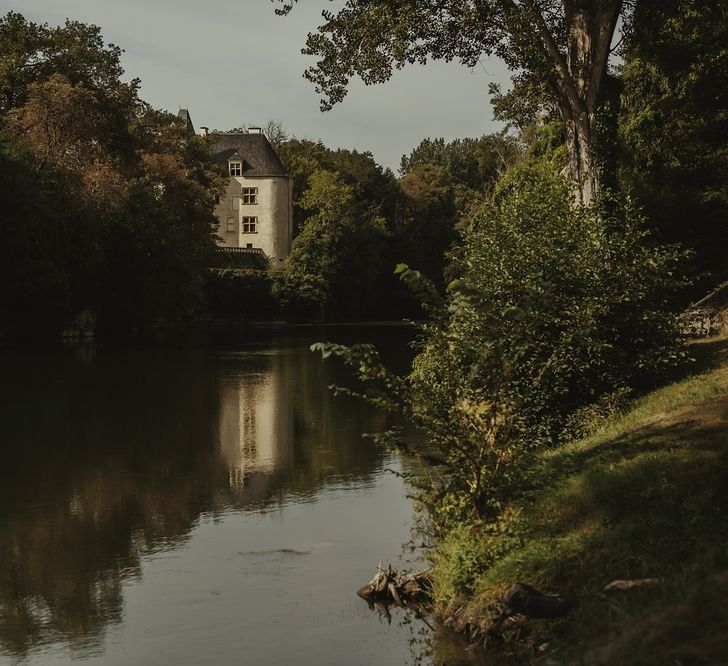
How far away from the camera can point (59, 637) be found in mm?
9586

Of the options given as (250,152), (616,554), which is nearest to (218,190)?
(250,152)

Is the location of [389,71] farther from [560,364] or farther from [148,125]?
[148,125]

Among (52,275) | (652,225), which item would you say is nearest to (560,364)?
(652,225)

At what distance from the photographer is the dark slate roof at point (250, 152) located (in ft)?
316

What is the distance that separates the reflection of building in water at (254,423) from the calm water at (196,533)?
0.08m

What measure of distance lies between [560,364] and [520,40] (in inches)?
349

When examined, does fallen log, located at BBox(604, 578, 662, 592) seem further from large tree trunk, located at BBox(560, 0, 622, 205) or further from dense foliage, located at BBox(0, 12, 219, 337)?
dense foliage, located at BBox(0, 12, 219, 337)

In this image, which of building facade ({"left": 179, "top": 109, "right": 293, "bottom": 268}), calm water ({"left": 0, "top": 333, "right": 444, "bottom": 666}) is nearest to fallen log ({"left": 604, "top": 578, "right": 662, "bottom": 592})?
calm water ({"left": 0, "top": 333, "right": 444, "bottom": 666})

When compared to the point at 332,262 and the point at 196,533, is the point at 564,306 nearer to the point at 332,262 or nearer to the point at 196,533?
the point at 196,533

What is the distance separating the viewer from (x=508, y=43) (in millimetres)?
22859

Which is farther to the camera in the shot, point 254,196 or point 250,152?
point 250,152

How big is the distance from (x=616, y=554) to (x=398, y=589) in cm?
278

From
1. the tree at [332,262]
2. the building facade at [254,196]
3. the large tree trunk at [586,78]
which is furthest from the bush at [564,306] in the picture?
the building facade at [254,196]

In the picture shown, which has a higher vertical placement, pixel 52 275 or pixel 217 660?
pixel 52 275
